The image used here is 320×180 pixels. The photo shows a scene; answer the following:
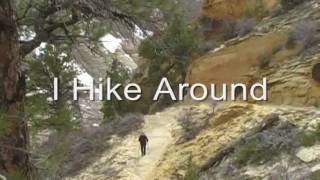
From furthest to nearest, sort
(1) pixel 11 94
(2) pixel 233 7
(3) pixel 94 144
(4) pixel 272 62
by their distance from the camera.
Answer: (2) pixel 233 7 < (4) pixel 272 62 < (3) pixel 94 144 < (1) pixel 11 94

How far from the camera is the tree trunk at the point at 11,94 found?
148 inches

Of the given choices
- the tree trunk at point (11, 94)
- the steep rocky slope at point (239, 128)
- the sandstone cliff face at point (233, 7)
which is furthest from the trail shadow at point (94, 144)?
the tree trunk at point (11, 94)

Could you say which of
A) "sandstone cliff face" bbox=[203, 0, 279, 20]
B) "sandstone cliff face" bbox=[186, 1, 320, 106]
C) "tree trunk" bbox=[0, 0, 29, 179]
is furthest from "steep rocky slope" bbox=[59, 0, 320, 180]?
"tree trunk" bbox=[0, 0, 29, 179]

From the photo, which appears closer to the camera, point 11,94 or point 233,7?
point 11,94

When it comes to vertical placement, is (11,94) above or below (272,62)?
below

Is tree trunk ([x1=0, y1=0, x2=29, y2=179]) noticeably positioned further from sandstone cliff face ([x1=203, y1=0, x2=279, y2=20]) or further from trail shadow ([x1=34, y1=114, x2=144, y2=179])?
sandstone cliff face ([x1=203, y1=0, x2=279, y2=20])

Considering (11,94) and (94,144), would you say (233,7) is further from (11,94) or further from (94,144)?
(11,94)

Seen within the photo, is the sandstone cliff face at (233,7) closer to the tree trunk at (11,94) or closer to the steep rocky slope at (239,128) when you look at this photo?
the steep rocky slope at (239,128)

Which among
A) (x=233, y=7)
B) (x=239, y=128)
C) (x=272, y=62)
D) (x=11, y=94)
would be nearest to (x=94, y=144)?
(x=239, y=128)

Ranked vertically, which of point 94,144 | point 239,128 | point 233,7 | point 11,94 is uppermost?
point 233,7

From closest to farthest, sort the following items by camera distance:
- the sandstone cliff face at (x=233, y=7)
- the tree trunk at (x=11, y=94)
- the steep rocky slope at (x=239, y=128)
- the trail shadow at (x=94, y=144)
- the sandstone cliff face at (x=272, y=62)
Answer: the tree trunk at (x=11, y=94) < the steep rocky slope at (x=239, y=128) < the trail shadow at (x=94, y=144) < the sandstone cliff face at (x=272, y=62) < the sandstone cliff face at (x=233, y=7)

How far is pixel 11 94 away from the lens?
12.5 feet

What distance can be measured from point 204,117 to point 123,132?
2.55 m

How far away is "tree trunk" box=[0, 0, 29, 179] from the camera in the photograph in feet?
→ 12.3
